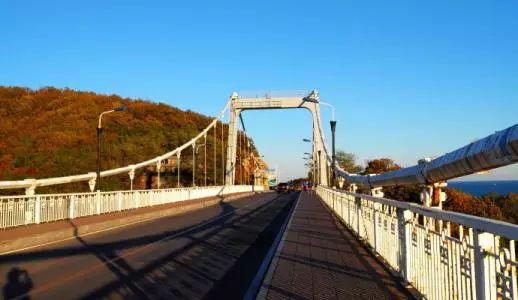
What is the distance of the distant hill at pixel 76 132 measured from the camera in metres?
63.5

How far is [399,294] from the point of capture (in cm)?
756

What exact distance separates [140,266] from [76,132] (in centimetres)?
6858

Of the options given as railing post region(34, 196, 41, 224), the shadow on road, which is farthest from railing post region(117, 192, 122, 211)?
the shadow on road

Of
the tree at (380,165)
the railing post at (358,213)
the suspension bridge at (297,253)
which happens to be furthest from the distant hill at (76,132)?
the railing post at (358,213)

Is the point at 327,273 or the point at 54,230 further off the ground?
the point at 54,230

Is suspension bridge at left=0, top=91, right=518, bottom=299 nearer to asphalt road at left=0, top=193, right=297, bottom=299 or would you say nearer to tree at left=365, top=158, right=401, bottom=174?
asphalt road at left=0, top=193, right=297, bottom=299

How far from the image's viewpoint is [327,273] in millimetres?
9383

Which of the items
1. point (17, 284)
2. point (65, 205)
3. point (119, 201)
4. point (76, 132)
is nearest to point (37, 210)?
point (65, 205)

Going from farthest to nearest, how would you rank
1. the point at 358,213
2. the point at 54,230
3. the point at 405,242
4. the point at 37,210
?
1. the point at 37,210
2. the point at 54,230
3. the point at 358,213
4. the point at 405,242

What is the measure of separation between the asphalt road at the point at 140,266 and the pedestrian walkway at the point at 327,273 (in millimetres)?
710

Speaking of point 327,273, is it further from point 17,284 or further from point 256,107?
point 256,107

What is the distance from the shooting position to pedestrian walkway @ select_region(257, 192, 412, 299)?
7.65 metres

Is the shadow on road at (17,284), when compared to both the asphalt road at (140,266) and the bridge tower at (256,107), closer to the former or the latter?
the asphalt road at (140,266)

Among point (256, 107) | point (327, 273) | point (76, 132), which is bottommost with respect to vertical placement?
point (327, 273)
